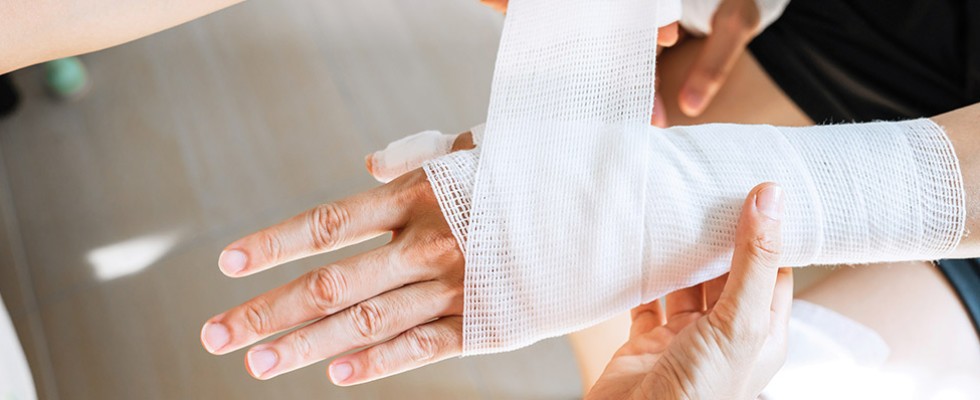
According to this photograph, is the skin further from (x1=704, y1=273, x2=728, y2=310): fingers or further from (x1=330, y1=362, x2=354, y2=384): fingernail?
(x1=704, y1=273, x2=728, y2=310): fingers

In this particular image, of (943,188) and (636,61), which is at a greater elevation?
(636,61)

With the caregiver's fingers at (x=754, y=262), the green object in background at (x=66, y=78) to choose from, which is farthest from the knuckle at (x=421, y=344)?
the green object in background at (x=66, y=78)

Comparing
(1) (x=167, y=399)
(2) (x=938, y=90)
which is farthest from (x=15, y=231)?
(2) (x=938, y=90)

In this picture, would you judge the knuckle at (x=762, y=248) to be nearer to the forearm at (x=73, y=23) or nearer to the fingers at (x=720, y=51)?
the fingers at (x=720, y=51)

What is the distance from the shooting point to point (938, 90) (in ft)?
3.26

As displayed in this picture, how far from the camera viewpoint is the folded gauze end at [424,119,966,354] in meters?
0.72

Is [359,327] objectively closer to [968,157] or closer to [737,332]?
[737,332]

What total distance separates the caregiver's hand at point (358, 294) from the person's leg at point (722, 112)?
348 mm

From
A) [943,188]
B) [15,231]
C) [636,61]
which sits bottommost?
[943,188]

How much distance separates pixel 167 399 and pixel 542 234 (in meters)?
0.73

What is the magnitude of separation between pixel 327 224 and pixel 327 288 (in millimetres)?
63

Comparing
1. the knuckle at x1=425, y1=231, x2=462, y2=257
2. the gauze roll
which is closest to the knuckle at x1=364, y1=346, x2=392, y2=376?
the knuckle at x1=425, y1=231, x2=462, y2=257

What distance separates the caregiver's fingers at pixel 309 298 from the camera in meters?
0.69

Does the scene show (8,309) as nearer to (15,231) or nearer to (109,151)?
(15,231)
